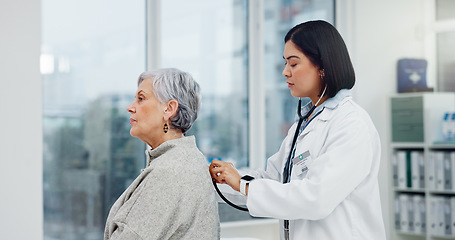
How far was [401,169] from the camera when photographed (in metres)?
4.49

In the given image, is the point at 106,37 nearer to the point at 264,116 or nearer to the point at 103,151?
the point at 103,151

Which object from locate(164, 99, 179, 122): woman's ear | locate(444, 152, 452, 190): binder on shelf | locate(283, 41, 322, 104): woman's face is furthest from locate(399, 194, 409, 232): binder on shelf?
locate(164, 99, 179, 122): woman's ear

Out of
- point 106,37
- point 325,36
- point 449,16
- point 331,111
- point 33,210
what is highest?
point 449,16

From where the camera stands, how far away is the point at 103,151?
12.2 ft

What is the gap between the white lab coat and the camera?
5.28 ft

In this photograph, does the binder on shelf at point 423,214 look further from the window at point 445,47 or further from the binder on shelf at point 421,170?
the window at point 445,47

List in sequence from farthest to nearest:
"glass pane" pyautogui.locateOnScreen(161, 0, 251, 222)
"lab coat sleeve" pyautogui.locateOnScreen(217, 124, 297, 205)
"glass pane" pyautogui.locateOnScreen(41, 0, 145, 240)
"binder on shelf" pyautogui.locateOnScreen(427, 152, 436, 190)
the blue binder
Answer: the blue binder
"binder on shelf" pyautogui.locateOnScreen(427, 152, 436, 190)
"glass pane" pyautogui.locateOnScreen(161, 0, 251, 222)
"glass pane" pyautogui.locateOnScreen(41, 0, 145, 240)
"lab coat sleeve" pyautogui.locateOnScreen(217, 124, 297, 205)

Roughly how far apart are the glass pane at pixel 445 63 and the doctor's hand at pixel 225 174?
364cm

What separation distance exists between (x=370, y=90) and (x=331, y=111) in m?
3.04

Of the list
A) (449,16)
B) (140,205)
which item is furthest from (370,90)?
(140,205)

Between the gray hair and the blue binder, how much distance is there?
3.27 metres

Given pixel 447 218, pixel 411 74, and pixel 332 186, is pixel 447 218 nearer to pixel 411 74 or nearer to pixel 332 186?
pixel 411 74

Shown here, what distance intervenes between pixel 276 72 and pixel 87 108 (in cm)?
163

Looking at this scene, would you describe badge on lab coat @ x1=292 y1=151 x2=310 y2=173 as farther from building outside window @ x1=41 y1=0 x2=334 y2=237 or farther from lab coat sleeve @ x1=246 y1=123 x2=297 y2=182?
building outside window @ x1=41 y1=0 x2=334 y2=237
